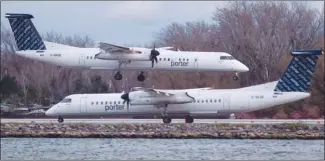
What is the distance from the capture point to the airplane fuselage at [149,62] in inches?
3019

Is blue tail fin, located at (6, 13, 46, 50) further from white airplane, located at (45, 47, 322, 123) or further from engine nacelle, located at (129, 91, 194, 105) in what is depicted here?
engine nacelle, located at (129, 91, 194, 105)

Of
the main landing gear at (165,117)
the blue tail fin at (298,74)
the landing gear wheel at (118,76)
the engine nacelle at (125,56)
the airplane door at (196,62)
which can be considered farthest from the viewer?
the main landing gear at (165,117)


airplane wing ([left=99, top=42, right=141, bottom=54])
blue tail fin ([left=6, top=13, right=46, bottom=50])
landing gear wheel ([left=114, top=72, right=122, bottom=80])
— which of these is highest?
blue tail fin ([left=6, top=13, right=46, bottom=50])

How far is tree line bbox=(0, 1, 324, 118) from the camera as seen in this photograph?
69750 millimetres

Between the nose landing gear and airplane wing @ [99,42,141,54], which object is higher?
airplane wing @ [99,42,141,54]

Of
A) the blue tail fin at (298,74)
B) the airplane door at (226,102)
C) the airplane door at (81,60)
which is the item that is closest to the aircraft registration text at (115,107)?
the airplane door at (226,102)

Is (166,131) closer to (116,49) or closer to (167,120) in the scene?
(167,120)

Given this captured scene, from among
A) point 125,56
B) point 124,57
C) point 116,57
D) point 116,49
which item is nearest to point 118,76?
point 116,57

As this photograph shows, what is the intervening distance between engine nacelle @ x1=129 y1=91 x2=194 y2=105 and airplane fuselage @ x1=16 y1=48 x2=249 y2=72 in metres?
3.06

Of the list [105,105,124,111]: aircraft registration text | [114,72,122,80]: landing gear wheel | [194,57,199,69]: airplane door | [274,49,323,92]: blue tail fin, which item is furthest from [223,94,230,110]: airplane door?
[114,72,122,80]: landing gear wheel

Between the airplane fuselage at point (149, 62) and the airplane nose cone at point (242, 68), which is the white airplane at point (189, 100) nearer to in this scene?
the airplane fuselage at point (149, 62)

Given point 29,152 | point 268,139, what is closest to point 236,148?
point 268,139

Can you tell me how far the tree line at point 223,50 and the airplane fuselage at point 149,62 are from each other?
94 centimetres

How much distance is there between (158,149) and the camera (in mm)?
72312
